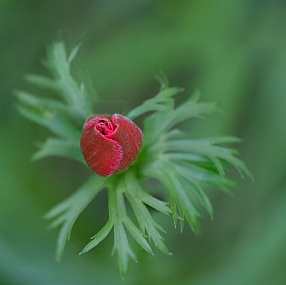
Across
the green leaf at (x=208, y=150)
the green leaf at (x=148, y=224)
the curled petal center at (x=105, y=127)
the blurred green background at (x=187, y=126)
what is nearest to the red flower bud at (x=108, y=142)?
the curled petal center at (x=105, y=127)

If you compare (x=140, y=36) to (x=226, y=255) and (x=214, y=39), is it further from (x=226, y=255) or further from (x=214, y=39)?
(x=226, y=255)

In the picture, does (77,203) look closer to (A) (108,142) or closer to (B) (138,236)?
(B) (138,236)

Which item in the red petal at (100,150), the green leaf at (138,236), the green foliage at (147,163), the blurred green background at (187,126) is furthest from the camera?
the blurred green background at (187,126)

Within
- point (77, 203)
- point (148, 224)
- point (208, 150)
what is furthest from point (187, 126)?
point (148, 224)

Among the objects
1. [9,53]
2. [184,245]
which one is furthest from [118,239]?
[9,53]

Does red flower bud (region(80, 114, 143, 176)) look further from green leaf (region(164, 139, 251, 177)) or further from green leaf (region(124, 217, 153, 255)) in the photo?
green leaf (region(164, 139, 251, 177))

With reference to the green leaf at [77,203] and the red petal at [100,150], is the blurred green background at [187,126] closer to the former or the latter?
the green leaf at [77,203]

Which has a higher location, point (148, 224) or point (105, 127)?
point (105, 127)
